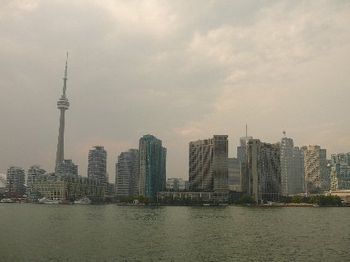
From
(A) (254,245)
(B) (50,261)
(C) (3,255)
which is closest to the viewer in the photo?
(B) (50,261)

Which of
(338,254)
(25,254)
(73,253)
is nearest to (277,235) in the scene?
(338,254)

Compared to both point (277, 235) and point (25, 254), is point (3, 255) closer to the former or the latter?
point (25, 254)

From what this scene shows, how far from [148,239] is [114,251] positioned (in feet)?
61.9

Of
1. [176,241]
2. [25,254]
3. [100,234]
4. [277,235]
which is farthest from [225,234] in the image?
[25,254]

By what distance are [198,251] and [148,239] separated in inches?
732

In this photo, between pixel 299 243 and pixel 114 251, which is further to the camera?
pixel 299 243

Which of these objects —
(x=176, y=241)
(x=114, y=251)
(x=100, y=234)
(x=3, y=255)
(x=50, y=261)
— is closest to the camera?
(x=50, y=261)

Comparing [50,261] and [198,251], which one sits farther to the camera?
[198,251]

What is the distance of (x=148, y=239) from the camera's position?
90.3 metres

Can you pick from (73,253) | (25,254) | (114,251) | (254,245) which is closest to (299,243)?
(254,245)

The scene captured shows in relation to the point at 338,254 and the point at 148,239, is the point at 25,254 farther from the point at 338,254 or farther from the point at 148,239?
the point at 338,254

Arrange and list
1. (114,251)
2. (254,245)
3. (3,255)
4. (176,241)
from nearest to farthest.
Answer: (3,255) → (114,251) → (254,245) → (176,241)

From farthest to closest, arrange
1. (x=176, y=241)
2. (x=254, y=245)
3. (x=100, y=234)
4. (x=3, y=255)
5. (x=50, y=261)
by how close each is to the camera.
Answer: (x=100, y=234) < (x=176, y=241) < (x=254, y=245) < (x=3, y=255) < (x=50, y=261)

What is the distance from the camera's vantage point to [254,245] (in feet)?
270
